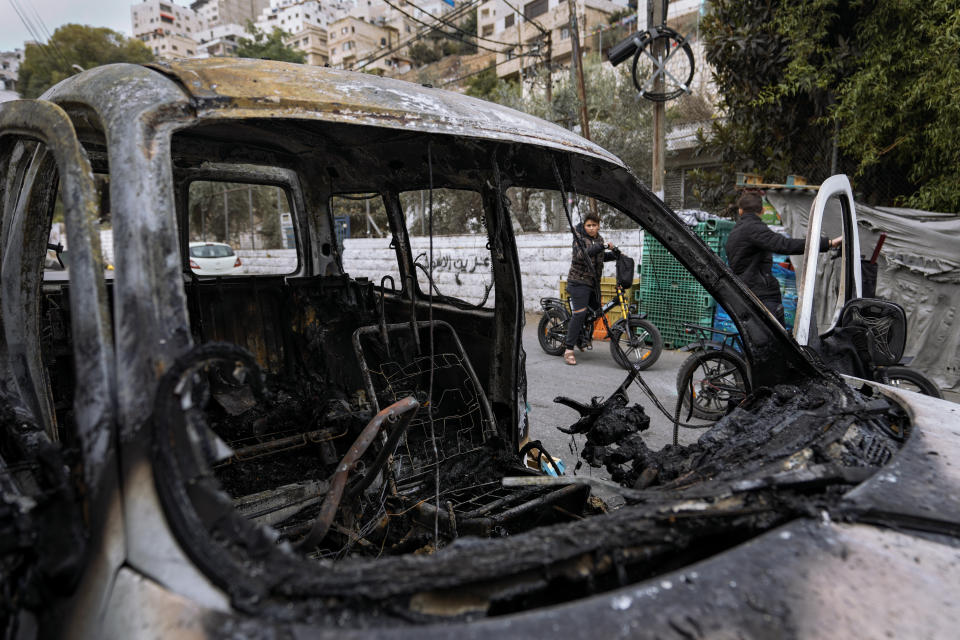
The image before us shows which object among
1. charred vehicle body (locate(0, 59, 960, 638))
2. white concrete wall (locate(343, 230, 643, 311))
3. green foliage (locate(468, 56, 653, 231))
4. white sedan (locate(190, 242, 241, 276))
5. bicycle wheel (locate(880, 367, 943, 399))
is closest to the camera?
charred vehicle body (locate(0, 59, 960, 638))

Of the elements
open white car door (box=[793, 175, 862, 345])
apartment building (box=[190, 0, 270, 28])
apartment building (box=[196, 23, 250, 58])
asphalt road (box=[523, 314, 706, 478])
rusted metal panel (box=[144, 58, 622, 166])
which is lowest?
asphalt road (box=[523, 314, 706, 478])

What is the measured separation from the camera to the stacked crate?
797 cm

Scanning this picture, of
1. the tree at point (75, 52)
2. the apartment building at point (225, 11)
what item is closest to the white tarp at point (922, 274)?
the tree at point (75, 52)

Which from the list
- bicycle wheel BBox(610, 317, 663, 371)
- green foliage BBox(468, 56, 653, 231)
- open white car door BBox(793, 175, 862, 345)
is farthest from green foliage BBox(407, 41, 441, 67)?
open white car door BBox(793, 175, 862, 345)

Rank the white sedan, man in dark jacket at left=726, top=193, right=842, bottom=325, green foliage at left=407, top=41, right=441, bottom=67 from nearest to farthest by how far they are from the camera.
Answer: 1. man in dark jacket at left=726, top=193, right=842, bottom=325
2. the white sedan
3. green foliage at left=407, top=41, right=441, bottom=67

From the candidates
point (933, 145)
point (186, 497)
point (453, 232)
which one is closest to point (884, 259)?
point (933, 145)

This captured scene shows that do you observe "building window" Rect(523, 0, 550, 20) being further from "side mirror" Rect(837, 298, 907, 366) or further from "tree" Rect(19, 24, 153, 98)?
"side mirror" Rect(837, 298, 907, 366)

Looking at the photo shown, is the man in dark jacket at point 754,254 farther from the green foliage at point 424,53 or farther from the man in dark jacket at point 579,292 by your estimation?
the green foliage at point 424,53

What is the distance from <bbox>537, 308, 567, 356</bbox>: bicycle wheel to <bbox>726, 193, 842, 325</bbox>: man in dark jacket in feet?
9.66

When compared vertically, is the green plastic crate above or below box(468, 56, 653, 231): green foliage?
below

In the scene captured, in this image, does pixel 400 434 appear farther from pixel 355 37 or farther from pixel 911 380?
pixel 355 37

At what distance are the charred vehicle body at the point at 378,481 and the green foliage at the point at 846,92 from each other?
6988 mm

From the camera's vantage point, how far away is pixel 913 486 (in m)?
1.25

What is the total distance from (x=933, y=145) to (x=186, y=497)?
9.02 meters
